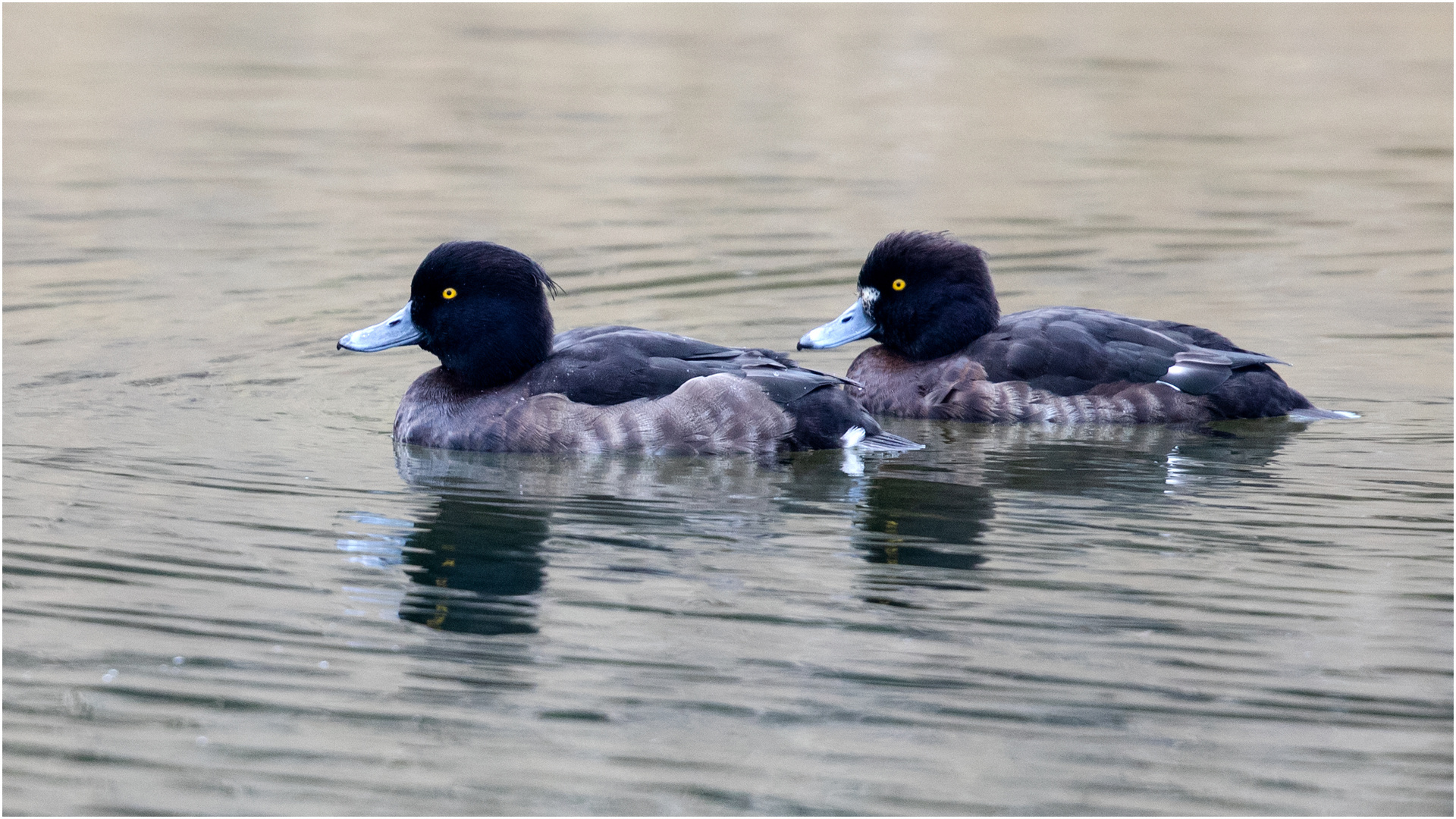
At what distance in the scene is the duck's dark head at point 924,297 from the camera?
962cm

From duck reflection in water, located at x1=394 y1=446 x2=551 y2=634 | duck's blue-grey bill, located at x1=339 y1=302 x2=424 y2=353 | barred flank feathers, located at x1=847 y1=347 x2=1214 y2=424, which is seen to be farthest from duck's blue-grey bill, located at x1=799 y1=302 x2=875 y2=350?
duck reflection in water, located at x1=394 y1=446 x2=551 y2=634

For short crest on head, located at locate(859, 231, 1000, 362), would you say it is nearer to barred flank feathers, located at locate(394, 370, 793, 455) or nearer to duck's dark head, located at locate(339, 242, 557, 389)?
barred flank feathers, located at locate(394, 370, 793, 455)

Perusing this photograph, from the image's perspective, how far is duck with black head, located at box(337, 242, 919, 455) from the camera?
8.46 metres

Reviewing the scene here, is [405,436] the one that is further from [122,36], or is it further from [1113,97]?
[122,36]

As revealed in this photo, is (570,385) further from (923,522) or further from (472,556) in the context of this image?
(923,522)

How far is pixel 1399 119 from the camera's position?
2052cm

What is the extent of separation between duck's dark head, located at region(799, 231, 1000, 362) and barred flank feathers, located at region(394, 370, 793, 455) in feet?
4.13

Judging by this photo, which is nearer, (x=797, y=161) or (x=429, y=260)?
(x=429, y=260)

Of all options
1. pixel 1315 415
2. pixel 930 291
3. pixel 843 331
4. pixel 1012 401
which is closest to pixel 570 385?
pixel 843 331

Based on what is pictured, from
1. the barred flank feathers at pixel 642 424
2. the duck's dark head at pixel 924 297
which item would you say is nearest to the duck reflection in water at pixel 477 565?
the barred flank feathers at pixel 642 424

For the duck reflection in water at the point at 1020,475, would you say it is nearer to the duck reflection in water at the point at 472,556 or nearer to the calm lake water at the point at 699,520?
the calm lake water at the point at 699,520

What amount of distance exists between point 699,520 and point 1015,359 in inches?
98.7

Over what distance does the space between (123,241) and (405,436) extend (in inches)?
231

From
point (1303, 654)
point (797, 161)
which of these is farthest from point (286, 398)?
point (797, 161)
